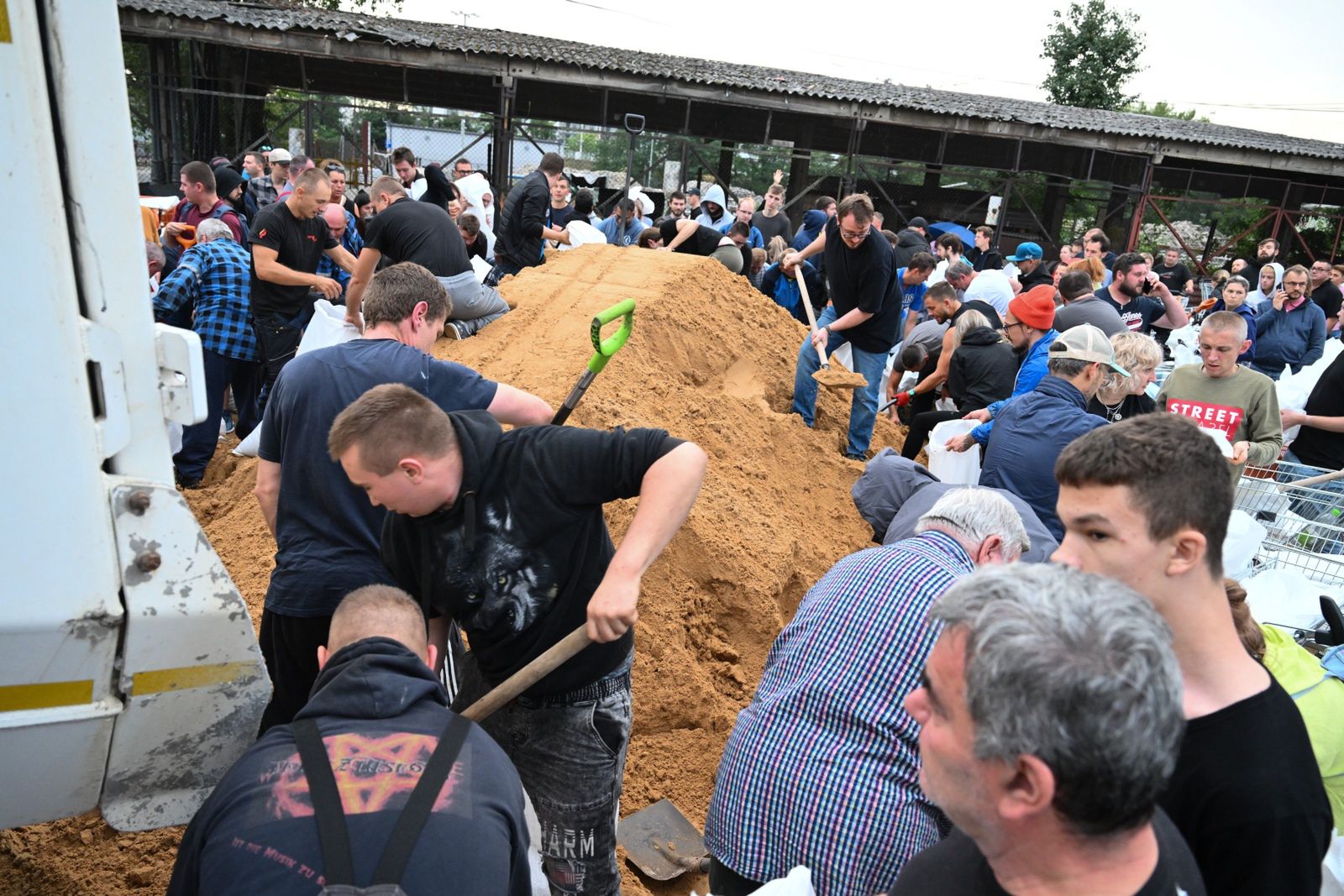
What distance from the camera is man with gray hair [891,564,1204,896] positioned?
115cm

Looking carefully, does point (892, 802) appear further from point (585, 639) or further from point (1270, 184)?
point (1270, 184)

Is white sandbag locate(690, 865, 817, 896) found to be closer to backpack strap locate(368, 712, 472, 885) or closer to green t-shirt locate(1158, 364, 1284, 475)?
backpack strap locate(368, 712, 472, 885)

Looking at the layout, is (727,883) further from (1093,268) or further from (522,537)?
(1093,268)

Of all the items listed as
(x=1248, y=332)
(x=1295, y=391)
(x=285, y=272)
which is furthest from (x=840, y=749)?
(x=1248, y=332)

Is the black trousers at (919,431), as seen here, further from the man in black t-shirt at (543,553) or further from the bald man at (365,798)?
the bald man at (365,798)

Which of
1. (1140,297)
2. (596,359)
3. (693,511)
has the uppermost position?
(596,359)

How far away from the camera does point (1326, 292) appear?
11.5 meters

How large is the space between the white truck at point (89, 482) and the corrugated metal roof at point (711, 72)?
14.9m

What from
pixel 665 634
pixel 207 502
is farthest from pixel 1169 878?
pixel 207 502

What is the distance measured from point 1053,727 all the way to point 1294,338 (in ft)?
31.3

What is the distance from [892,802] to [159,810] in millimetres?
1669

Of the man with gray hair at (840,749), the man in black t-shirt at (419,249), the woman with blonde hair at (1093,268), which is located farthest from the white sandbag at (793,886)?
the woman with blonde hair at (1093,268)

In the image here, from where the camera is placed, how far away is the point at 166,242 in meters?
7.92

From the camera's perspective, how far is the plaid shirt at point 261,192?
1015 cm
